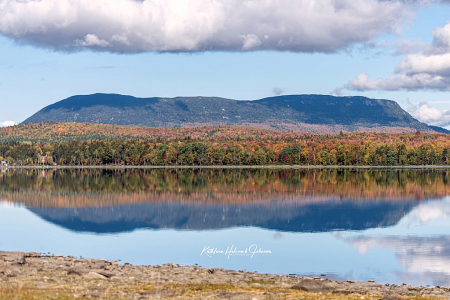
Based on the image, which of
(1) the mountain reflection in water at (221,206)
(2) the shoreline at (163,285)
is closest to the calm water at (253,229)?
(1) the mountain reflection in water at (221,206)

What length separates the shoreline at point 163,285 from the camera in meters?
20.4

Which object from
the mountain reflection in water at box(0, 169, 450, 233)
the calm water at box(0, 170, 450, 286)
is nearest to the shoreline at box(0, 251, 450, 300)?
the calm water at box(0, 170, 450, 286)

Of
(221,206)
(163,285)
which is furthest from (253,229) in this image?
(163,285)

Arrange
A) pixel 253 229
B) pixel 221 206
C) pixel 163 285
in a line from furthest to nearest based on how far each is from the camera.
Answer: pixel 221 206, pixel 253 229, pixel 163 285

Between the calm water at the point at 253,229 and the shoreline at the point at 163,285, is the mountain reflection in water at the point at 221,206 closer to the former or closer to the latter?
the calm water at the point at 253,229

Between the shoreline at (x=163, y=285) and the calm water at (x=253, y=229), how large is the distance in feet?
15.2

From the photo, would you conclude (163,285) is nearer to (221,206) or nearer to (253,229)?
(253,229)

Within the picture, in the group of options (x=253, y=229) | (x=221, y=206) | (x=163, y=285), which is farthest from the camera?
→ (x=221, y=206)

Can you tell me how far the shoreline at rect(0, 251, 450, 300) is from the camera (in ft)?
66.9

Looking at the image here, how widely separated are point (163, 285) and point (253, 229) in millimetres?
26316

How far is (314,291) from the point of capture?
22422 millimetres

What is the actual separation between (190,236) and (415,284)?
21069mm

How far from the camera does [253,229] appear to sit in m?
48.7

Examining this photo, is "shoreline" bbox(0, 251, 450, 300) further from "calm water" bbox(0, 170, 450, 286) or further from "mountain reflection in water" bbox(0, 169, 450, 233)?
"mountain reflection in water" bbox(0, 169, 450, 233)
